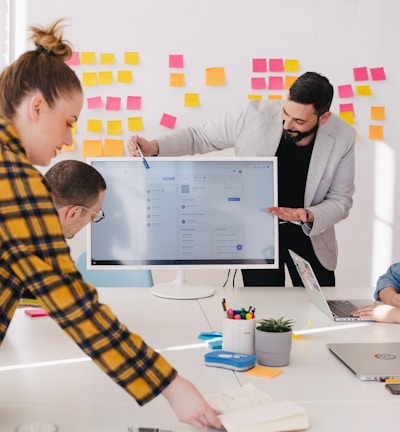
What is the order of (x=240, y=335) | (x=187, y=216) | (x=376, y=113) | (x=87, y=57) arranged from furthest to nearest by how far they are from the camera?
(x=376, y=113)
(x=87, y=57)
(x=187, y=216)
(x=240, y=335)

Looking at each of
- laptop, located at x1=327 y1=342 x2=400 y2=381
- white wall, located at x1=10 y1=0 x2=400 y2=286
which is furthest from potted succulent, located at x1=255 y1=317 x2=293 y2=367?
white wall, located at x1=10 y1=0 x2=400 y2=286

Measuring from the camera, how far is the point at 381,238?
12.4 feet

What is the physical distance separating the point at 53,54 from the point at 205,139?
1710mm

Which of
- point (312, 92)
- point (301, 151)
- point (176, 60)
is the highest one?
point (176, 60)

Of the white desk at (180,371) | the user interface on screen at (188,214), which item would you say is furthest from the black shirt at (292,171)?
the white desk at (180,371)

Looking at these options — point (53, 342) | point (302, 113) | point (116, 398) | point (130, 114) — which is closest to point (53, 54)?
point (116, 398)

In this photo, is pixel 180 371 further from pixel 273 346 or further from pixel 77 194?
pixel 77 194

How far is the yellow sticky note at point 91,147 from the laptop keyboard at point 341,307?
1.81 meters

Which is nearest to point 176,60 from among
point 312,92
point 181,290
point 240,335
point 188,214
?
point 312,92

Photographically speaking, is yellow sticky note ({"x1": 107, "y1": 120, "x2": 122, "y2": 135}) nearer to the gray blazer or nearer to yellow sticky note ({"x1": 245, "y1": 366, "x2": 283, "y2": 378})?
the gray blazer

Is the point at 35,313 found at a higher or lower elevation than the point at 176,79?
lower

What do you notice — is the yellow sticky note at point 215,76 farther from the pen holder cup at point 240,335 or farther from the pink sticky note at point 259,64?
the pen holder cup at point 240,335

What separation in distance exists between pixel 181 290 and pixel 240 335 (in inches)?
31.1

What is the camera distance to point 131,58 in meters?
3.63
